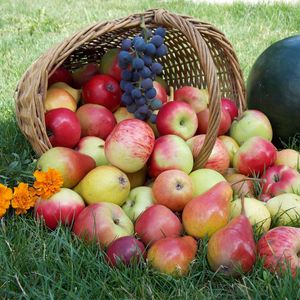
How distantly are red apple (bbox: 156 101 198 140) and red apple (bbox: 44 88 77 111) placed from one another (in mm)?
420

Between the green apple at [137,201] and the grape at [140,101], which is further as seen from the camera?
the grape at [140,101]

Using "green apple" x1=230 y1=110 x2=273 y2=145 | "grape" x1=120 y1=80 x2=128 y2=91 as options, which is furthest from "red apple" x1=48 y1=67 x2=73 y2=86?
"green apple" x1=230 y1=110 x2=273 y2=145

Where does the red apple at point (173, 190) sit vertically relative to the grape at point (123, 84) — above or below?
below

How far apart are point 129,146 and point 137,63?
1.24 ft

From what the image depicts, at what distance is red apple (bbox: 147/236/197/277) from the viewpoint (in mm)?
1798

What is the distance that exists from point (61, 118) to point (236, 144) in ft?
2.70

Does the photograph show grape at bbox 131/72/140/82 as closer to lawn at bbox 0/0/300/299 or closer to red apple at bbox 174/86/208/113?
red apple at bbox 174/86/208/113

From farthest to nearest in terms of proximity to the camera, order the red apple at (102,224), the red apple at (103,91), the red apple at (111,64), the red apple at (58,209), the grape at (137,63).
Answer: the red apple at (111,64) < the red apple at (103,91) < the grape at (137,63) < the red apple at (58,209) < the red apple at (102,224)

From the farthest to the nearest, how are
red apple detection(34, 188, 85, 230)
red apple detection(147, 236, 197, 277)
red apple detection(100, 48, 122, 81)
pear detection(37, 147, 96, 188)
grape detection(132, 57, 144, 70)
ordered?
red apple detection(100, 48, 122, 81) < grape detection(132, 57, 144, 70) < pear detection(37, 147, 96, 188) < red apple detection(34, 188, 85, 230) < red apple detection(147, 236, 197, 277)

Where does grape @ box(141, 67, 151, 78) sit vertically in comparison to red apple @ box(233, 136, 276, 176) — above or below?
above

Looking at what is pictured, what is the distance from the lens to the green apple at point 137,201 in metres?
2.19

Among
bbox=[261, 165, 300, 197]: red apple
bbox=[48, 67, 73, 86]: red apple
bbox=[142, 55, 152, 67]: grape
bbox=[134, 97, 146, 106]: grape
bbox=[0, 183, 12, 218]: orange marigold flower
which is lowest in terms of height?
bbox=[261, 165, 300, 197]: red apple

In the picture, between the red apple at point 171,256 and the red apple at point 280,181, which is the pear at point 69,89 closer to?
the red apple at point 280,181

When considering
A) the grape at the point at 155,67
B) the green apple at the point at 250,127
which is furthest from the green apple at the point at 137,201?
the green apple at the point at 250,127
